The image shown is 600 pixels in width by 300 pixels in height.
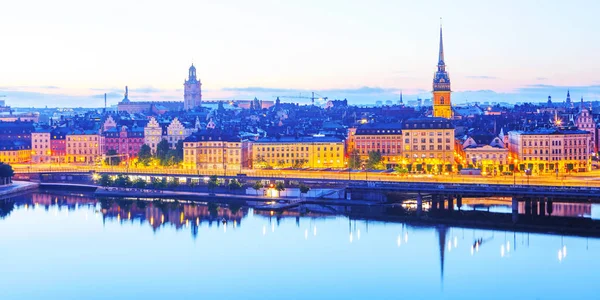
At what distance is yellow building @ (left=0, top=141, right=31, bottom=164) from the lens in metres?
50.3

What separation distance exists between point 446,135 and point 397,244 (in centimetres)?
2014

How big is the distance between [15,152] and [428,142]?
68.7 ft

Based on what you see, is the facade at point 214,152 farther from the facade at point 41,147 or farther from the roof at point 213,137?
the facade at point 41,147

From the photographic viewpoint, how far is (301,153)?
149ft

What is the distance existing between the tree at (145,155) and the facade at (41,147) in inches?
265

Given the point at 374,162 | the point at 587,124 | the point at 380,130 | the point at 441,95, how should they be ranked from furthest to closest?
the point at 441,95 < the point at 587,124 < the point at 380,130 < the point at 374,162

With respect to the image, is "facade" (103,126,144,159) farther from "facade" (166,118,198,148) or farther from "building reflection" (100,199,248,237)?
"building reflection" (100,199,248,237)

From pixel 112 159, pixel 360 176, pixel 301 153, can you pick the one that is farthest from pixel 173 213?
pixel 112 159

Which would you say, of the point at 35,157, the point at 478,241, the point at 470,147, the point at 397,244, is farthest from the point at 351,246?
the point at 35,157

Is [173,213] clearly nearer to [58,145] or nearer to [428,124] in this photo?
[428,124]

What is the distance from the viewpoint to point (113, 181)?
124 feet

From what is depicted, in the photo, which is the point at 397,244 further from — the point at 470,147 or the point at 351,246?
the point at 470,147

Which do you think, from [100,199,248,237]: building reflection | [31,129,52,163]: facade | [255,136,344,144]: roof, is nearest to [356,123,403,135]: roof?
[255,136,344,144]: roof

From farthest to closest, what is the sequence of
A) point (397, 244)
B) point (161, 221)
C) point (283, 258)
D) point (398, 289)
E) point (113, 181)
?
point (113, 181) < point (161, 221) < point (397, 244) < point (283, 258) < point (398, 289)
